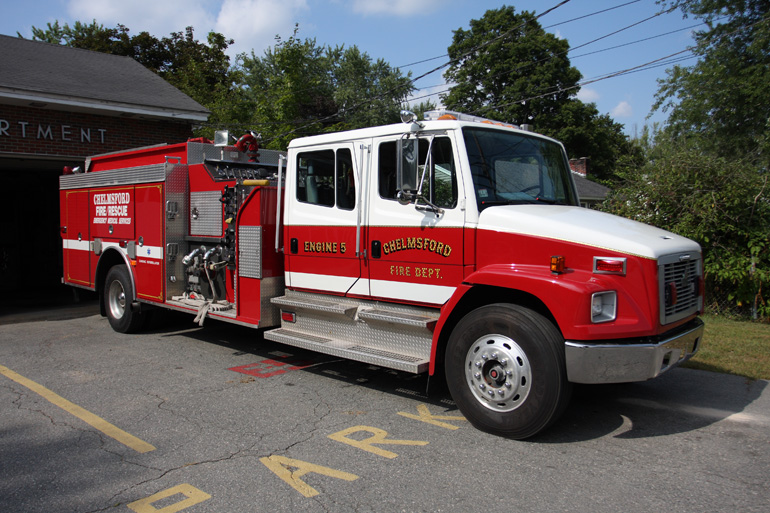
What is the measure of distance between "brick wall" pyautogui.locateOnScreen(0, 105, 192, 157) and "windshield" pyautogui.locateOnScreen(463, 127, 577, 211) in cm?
1097

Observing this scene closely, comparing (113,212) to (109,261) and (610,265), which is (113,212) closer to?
(109,261)

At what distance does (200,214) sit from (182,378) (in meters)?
2.36

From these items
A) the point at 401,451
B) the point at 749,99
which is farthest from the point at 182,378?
the point at 749,99

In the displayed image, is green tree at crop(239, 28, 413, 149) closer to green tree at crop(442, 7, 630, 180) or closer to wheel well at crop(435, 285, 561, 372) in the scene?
green tree at crop(442, 7, 630, 180)

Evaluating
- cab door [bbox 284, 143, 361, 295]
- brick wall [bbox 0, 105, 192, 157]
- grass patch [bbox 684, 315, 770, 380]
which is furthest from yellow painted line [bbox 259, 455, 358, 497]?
brick wall [bbox 0, 105, 192, 157]

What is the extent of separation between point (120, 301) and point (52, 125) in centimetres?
588

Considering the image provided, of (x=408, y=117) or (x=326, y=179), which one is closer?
(x=408, y=117)

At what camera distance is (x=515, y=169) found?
17.7ft

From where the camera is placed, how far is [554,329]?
437cm

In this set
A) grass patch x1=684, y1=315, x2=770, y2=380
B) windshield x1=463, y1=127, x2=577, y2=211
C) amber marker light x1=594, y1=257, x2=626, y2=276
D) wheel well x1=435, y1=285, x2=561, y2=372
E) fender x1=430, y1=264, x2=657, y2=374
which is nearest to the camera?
fender x1=430, y1=264, x2=657, y2=374

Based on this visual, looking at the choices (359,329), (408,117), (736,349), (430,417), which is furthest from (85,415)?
(736,349)

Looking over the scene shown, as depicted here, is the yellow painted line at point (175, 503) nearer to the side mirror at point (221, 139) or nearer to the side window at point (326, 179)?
the side window at point (326, 179)

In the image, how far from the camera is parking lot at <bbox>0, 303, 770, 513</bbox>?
12.0 ft

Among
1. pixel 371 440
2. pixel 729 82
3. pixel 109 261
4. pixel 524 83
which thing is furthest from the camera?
pixel 524 83
